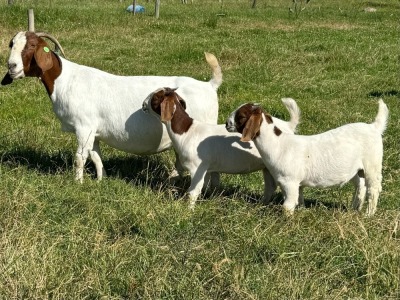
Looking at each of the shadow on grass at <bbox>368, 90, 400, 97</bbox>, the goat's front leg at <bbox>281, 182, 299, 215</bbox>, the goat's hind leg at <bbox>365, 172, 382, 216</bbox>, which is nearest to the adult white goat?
the goat's front leg at <bbox>281, 182, 299, 215</bbox>

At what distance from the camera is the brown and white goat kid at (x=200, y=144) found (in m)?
6.51

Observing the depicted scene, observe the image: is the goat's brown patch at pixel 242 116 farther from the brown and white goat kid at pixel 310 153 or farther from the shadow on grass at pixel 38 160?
the shadow on grass at pixel 38 160

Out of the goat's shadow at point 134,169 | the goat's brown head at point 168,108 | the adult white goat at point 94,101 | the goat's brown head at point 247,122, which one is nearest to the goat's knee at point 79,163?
the adult white goat at point 94,101

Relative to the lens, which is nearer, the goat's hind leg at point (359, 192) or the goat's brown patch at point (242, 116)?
the goat's brown patch at point (242, 116)

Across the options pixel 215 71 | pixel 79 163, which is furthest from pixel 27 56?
pixel 215 71

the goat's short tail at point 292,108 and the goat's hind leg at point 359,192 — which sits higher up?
the goat's short tail at point 292,108

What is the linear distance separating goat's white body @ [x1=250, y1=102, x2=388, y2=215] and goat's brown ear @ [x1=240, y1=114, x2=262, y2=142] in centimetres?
13

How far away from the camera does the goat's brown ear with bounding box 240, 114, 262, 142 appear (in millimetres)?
6000

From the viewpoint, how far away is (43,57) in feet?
22.9

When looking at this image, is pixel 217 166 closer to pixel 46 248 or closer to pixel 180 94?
pixel 180 94

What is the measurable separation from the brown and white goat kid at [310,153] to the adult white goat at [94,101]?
126 cm

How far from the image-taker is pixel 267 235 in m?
5.25

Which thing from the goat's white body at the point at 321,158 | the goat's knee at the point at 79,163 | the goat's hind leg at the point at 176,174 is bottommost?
the goat's hind leg at the point at 176,174

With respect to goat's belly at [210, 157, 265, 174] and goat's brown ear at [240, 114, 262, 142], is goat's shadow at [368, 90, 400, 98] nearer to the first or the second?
goat's belly at [210, 157, 265, 174]
